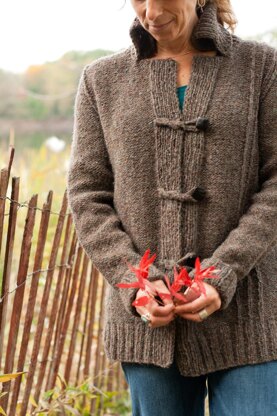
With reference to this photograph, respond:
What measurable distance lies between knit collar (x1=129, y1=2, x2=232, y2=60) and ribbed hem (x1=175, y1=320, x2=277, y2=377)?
68 centimetres

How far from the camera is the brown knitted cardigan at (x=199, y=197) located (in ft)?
5.90

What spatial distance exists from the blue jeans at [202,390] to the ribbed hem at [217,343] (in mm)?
35

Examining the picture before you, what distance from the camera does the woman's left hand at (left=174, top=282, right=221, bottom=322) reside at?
1.66 m

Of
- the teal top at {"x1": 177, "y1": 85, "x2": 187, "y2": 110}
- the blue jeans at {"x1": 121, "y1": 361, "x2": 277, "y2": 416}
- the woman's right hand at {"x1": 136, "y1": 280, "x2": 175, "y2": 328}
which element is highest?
the teal top at {"x1": 177, "y1": 85, "x2": 187, "y2": 110}

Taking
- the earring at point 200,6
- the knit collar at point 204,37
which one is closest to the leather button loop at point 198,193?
the knit collar at point 204,37

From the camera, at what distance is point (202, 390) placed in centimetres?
196

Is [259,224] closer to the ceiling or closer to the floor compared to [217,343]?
closer to the ceiling

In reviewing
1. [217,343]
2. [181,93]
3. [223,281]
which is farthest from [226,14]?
[217,343]

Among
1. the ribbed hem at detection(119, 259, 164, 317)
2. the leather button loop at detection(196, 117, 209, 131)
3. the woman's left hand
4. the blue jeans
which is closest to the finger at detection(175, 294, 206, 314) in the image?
the woman's left hand

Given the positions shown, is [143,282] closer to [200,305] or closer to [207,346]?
[200,305]

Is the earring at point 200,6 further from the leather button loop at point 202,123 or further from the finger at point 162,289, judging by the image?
the finger at point 162,289

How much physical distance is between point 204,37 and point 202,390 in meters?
0.90

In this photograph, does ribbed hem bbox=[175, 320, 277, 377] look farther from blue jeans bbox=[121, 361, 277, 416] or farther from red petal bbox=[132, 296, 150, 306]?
red petal bbox=[132, 296, 150, 306]

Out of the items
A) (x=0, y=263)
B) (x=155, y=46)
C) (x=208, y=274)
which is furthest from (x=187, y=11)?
(x=0, y=263)
